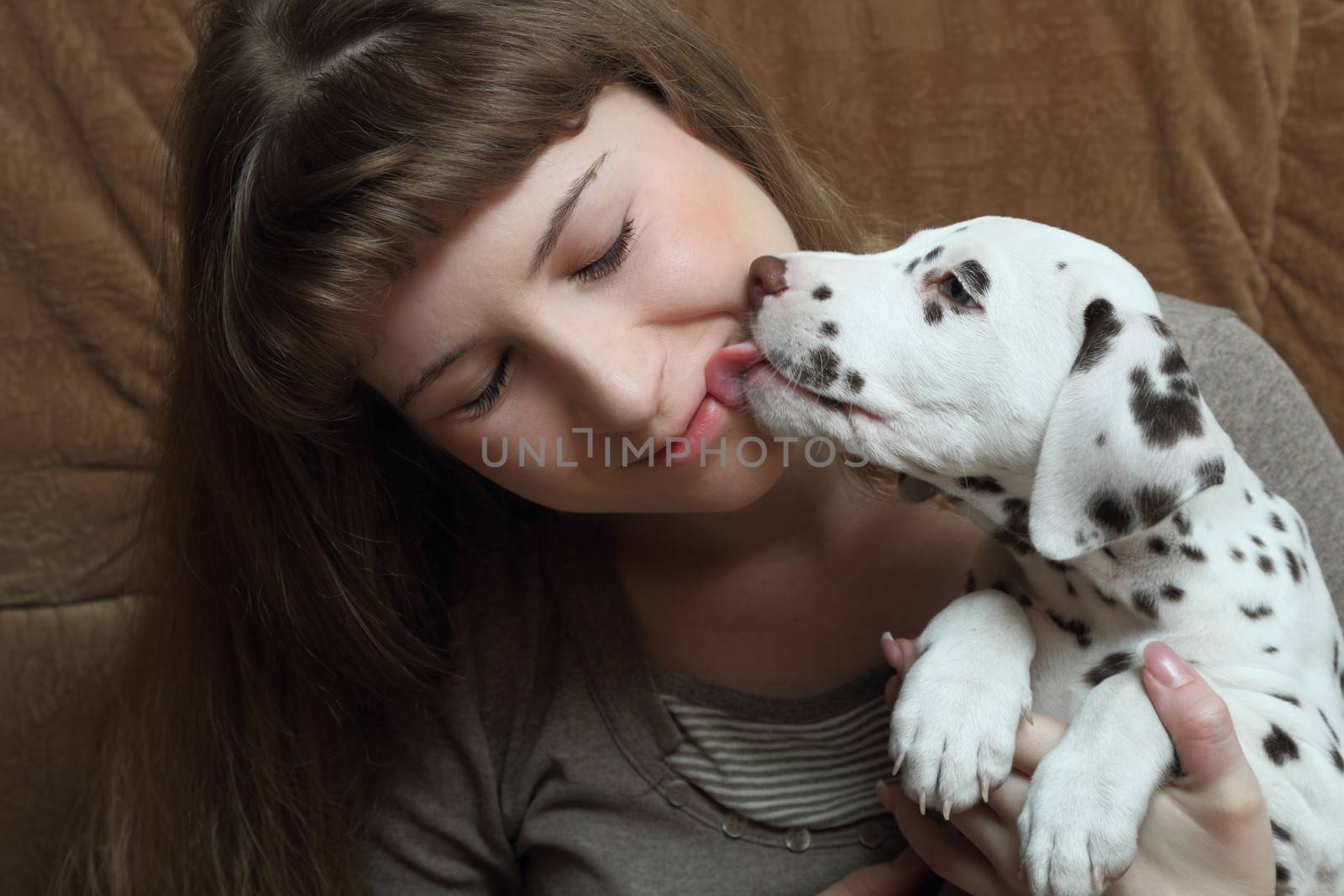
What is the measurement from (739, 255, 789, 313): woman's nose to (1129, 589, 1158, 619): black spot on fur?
0.59m

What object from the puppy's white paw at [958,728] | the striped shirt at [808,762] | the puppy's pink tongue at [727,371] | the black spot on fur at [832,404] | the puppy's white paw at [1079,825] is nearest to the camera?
the puppy's white paw at [1079,825]

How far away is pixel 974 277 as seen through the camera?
1.38 meters

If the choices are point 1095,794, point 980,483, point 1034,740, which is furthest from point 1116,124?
point 1095,794

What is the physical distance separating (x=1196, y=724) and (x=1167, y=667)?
2.9 inches

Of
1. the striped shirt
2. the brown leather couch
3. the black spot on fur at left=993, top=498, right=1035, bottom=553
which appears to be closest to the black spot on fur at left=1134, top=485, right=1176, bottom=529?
the black spot on fur at left=993, top=498, right=1035, bottom=553

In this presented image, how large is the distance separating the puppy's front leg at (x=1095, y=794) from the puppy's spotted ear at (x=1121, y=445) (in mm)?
206

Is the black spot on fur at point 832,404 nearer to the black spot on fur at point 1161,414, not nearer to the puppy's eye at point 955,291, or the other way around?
the puppy's eye at point 955,291

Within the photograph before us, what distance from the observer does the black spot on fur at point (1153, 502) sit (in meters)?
1.22

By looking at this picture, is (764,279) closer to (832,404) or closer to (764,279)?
(764,279)

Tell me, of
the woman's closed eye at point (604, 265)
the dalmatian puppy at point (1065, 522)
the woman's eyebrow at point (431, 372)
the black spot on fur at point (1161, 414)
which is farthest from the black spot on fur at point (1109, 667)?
the woman's eyebrow at point (431, 372)

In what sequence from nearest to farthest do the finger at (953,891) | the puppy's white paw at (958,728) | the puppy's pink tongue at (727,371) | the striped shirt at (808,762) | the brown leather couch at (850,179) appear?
1. the puppy's white paw at (958,728)
2. the puppy's pink tongue at (727,371)
3. the finger at (953,891)
4. the striped shirt at (808,762)
5. the brown leather couch at (850,179)

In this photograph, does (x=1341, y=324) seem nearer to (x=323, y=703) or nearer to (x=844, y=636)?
(x=844, y=636)

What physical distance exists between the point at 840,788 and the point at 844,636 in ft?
0.83

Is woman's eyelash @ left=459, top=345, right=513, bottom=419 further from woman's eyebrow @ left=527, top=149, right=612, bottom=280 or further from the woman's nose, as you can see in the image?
the woman's nose
